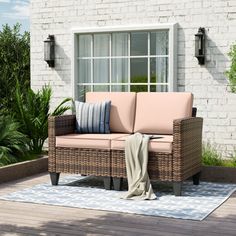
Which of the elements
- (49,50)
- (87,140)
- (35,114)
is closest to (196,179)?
(87,140)

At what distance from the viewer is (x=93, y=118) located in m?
6.64

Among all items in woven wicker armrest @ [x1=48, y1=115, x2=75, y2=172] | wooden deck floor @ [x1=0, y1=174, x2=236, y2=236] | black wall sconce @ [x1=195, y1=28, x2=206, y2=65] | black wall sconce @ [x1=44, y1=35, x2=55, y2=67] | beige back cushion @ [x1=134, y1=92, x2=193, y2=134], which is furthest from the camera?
black wall sconce @ [x1=44, y1=35, x2=55, y2=67]

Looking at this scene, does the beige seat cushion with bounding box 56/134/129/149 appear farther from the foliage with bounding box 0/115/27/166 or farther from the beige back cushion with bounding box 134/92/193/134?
the foliage with bounding box 0/115/27/166

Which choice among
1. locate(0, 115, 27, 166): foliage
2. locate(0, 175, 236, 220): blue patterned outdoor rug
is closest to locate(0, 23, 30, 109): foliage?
locate(0, 115, 27, 166): foliage

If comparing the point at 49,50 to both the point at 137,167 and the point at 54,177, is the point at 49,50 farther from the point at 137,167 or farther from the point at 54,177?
the point at 137,167

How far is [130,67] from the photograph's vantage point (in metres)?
8.09

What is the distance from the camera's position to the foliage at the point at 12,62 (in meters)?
9.66

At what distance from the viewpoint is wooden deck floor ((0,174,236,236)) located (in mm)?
4285

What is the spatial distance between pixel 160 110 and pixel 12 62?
4.43m

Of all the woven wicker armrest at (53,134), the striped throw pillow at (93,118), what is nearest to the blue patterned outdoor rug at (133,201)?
the woven wicker armrest at (53,134)

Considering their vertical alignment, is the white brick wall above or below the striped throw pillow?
above

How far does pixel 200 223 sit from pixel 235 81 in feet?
7.83

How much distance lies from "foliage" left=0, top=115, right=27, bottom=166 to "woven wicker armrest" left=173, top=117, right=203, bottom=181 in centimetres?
244

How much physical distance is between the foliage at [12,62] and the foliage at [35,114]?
1.58 meters
